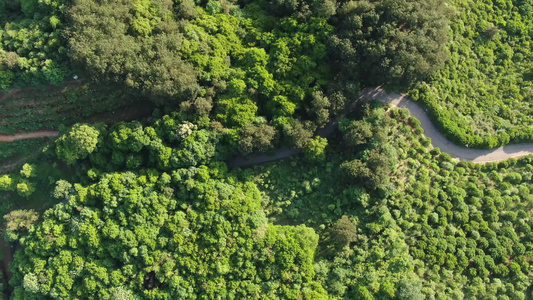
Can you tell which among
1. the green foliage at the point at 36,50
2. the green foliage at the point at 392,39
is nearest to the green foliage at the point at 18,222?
the green foliage at the point at 36,50

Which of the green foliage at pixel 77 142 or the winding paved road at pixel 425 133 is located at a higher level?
the winding paved road at pixel 425 133

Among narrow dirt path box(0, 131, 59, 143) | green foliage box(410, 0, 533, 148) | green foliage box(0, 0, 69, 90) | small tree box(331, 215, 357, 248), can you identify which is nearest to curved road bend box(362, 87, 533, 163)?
green foliage box(410, 0, 533, 148)

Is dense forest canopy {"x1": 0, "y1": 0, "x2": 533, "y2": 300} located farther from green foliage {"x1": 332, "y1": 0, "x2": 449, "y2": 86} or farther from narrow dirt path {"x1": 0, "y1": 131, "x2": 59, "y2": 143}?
narrow dirt path {"x1": 0, "y1": 131, "x2": 59, "y2": 143}

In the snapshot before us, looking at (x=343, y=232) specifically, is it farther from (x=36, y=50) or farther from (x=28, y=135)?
(x=28, y=135)

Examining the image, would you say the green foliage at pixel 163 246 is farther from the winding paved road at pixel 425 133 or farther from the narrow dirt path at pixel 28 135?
the narrow dirt path at pixel 28 135

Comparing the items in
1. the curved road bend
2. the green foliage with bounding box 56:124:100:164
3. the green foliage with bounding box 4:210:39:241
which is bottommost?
the green foliage with bounding box 4:210:39:241
